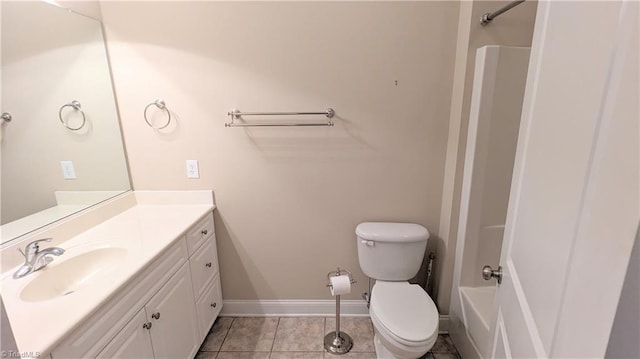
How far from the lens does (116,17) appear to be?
1.81 meters

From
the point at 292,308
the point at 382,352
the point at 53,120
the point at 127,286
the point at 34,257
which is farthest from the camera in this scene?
the point at 292,308

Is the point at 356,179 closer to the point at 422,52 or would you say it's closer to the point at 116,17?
the point at 422,52

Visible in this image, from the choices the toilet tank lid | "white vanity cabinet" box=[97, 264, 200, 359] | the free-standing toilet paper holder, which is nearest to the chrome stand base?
the free-standing toilet paper holder

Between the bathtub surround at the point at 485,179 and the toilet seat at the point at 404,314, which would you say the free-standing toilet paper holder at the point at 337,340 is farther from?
the bathtub surround at the point at 485,179

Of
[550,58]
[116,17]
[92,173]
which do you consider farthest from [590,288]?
[116,17]

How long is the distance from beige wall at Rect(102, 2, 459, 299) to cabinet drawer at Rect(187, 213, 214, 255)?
0.38 feet

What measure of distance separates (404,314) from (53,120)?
7.07ft

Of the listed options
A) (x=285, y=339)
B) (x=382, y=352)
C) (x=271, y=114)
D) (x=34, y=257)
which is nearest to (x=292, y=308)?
(x=285, y=339)

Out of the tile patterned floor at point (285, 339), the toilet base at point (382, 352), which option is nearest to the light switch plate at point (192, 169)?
the tile patterned floor at point (285, 339)

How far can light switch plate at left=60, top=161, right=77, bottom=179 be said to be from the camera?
1654mm

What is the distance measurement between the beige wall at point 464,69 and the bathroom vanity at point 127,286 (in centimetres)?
158

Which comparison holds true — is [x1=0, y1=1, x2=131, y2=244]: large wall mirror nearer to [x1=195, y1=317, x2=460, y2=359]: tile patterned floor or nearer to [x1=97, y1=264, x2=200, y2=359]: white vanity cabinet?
[x1=97, y1=264, x2=200, y2=359]: white vanity cabinet

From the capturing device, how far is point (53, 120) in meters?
1.59

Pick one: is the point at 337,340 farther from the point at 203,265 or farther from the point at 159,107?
the point at 159,107
